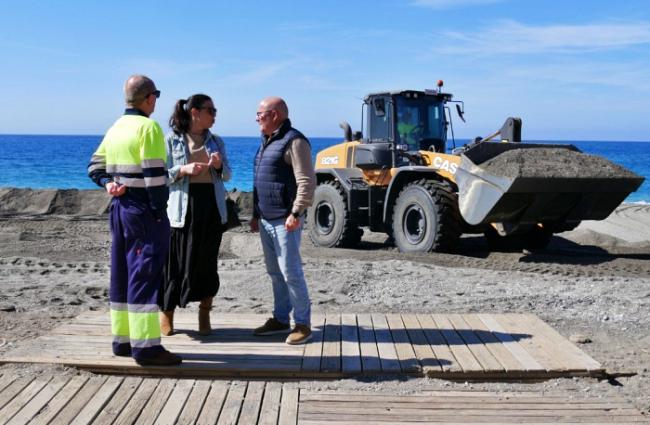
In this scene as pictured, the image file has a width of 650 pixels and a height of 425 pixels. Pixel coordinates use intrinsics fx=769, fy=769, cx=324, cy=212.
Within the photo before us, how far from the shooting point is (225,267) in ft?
31.6

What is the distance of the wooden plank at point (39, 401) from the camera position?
151 inches

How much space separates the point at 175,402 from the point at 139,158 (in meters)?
1.40

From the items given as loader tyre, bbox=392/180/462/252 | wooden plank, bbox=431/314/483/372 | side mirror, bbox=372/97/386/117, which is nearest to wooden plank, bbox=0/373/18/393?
wooden plank, bbox=431/314/483/372

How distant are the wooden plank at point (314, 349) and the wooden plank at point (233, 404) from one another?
42 centimetres

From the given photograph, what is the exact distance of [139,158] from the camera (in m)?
4.46

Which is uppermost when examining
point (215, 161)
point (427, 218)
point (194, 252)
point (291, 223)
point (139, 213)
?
point (215, 161)

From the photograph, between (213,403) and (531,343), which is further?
(531,343)

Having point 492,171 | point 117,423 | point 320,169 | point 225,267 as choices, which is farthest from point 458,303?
point 320,169

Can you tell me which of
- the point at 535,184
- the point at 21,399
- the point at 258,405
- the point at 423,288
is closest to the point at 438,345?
the point at 258,405

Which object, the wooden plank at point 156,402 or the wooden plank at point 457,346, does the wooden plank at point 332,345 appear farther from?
the wooden plank at point 156,402

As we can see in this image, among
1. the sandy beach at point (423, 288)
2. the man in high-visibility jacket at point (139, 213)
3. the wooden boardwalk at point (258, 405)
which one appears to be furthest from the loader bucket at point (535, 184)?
the man in high-visibility jacket at point (139, 213)

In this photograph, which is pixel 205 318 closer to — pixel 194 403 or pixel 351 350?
pixel 351 350

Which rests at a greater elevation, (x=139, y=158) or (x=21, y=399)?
(x=139, y=158)

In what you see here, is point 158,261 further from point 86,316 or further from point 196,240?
point 86,316
